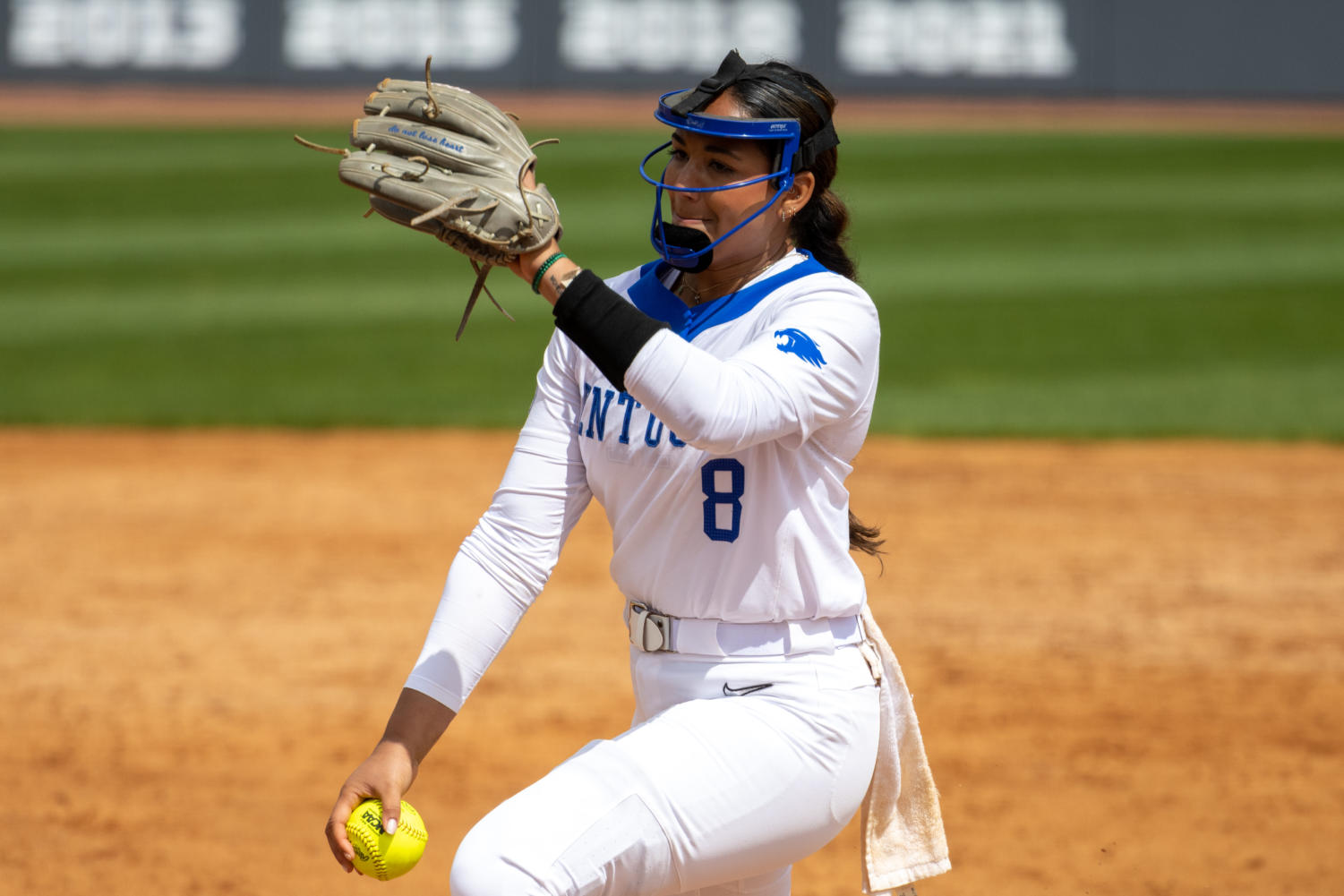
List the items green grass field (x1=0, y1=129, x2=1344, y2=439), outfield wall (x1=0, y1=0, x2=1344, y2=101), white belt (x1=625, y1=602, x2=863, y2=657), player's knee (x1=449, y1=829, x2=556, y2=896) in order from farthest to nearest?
outfield wall (x1=0, y1=0, x2=1344, y2=101) < green grass field (x1=0, y1=129, x2=1344, y2=439) < white belt (x1=625, y1=602, x2=863, y2=657) < player's knee (x1=449, y1=829, x2=556, y2=896)

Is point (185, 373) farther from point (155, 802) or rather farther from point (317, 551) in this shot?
point (155, 802)

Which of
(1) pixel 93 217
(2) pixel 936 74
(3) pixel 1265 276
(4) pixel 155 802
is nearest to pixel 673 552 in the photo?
(4) pixel 155 802

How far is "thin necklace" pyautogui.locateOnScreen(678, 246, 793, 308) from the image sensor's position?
2.65 metres

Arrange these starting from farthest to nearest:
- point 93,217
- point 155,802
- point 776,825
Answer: point 93,217, point 155,802, point 776,825

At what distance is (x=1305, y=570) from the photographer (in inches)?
263

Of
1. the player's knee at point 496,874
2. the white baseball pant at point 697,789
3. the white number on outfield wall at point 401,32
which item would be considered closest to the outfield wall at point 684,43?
the white number on outfield wall at point 401,32

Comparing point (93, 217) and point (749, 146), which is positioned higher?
point (749, 146)

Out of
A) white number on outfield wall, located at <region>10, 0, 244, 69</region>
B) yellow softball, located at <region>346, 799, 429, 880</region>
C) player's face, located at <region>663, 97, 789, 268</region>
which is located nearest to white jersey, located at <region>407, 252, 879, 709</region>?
player's face, located at <region>663, 97, 789, 268</region>

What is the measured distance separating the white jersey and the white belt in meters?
0.02

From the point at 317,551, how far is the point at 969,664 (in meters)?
3.27

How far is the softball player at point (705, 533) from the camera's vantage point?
217cm

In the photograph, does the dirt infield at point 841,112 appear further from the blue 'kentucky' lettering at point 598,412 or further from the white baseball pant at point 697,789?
the white baseball pant at point 697,789

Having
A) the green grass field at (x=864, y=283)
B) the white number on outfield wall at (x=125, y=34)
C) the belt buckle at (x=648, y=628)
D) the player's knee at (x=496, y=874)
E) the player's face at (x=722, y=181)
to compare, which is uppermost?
the player's face at (x=722, y=181)

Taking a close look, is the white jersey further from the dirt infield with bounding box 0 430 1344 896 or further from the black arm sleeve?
the dirt infield with bounding box 0 430 1344 896
